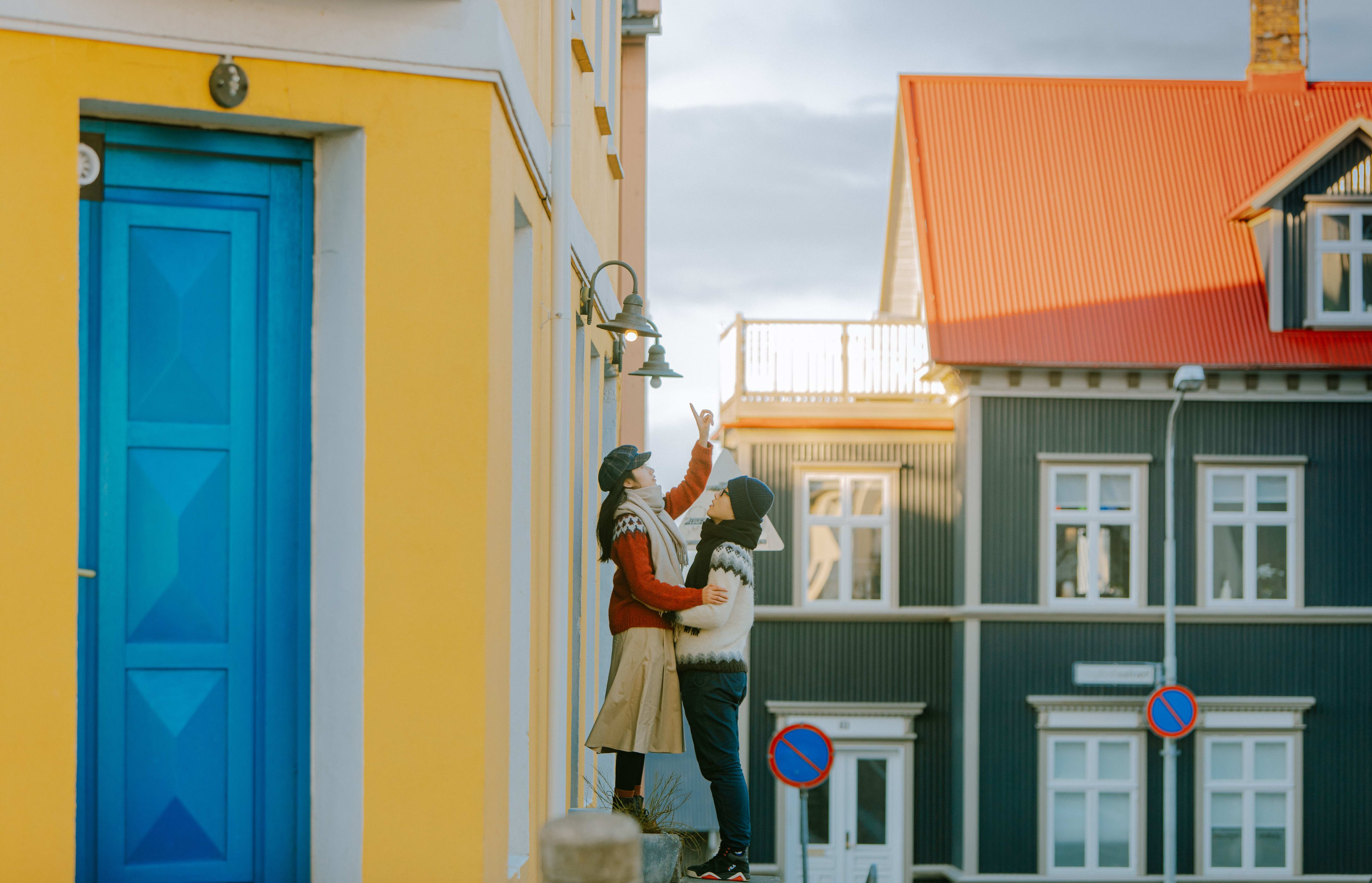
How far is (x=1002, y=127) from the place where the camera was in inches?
926

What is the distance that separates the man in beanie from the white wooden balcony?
1530 centimetres

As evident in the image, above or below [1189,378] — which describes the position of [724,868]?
below

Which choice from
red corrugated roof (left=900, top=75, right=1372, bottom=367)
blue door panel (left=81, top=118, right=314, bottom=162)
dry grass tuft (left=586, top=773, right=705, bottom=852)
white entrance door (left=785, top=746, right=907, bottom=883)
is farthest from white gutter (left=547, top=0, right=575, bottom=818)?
white entrance door (left=785, top=746, right=907, bottom=883)

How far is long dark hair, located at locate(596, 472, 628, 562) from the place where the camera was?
6512 mm

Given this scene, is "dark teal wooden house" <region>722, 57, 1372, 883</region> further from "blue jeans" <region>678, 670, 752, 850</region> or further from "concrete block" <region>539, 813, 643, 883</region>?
"concrete block" <region>539, 813, 643, 883</region>

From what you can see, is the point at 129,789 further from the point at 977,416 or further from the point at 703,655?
the point at 977,416

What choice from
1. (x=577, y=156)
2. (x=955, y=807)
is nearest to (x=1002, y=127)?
(x=955, y=807)

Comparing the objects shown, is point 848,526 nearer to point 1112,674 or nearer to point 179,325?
point 1112,674

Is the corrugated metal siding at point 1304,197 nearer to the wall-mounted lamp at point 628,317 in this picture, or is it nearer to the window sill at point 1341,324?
the window sill at point 1341,324

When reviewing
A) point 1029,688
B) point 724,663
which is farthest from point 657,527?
point 1029,688

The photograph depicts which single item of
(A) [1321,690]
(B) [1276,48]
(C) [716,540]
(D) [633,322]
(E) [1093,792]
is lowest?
(E) [1093,792]

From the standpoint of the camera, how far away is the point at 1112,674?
20.7m

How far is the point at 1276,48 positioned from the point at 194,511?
25.2m

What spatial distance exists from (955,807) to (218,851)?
18749 millimetres
